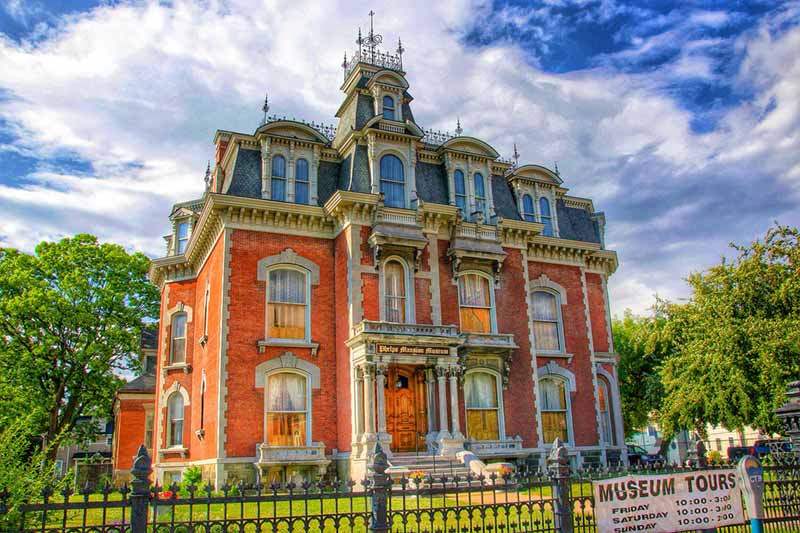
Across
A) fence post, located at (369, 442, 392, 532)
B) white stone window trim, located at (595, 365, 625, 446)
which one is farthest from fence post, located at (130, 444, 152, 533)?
white stone window trim, located at (595, 365, 625, 446)

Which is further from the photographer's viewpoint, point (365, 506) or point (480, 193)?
point (480, 193)

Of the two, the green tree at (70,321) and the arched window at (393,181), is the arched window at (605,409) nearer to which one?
the arched window at (393,181)

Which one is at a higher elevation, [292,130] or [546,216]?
[292,130]

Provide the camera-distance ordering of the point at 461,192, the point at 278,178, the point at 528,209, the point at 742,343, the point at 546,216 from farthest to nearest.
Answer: the point at 546,216, the point at 528,209, the point at 461,192, the point at 278,178, the point at 742,343

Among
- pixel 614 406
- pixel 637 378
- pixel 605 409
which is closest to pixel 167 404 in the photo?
pixel 605 409

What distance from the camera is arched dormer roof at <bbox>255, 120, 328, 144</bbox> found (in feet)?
84.2

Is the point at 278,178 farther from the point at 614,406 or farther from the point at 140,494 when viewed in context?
the point at 614,406

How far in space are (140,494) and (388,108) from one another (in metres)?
22.2

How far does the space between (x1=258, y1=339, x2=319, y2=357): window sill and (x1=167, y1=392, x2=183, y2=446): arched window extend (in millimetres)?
7057

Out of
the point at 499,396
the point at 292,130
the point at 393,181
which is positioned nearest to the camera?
the point at 499,396

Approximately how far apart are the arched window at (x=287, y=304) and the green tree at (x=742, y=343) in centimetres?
1384

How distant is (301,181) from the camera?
2592 cm

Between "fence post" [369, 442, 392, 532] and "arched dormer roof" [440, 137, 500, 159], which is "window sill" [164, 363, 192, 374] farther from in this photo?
"fence post" [369, 442, 392, 532]

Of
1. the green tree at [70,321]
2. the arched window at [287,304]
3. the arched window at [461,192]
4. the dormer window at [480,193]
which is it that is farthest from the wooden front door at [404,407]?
the green tree at [70,321]
